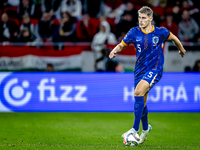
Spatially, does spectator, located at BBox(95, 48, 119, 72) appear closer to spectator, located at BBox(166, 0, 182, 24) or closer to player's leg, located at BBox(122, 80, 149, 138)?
spectator, located at BBox(166, 0, 182, 24)

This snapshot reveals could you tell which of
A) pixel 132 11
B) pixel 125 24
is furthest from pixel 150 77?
pixel 132 11

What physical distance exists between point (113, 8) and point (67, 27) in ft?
7.58

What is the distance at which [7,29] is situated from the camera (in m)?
12.2

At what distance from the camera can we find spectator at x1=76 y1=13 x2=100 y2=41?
12172 millimetres

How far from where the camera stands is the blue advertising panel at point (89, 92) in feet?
28.9

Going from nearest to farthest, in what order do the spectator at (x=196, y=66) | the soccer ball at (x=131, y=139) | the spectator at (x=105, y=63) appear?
the soccer ball at (x=131, y=139) → the spectator at (x=105, y=63) → the spectator at (x=196, y=66)

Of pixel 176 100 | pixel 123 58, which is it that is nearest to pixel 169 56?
pixel 123 58

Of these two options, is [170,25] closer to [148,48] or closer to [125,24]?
[125,24]

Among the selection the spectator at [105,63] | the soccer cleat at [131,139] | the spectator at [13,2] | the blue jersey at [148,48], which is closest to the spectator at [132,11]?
the spectator at [105,63]

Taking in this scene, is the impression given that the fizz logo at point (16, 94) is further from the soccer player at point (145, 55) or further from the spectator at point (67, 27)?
the soccer player at point (145, 55)

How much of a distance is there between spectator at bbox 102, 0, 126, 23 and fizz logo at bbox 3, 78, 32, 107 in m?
5.70

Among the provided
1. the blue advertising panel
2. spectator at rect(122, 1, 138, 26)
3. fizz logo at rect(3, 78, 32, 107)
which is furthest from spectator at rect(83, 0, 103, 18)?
fizz logo at rect(3, 78, 32, 107)

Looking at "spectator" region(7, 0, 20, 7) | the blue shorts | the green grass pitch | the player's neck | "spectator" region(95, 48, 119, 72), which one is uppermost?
"spectator" region(7, 0, 20, 7)

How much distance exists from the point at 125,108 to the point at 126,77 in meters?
0.79
